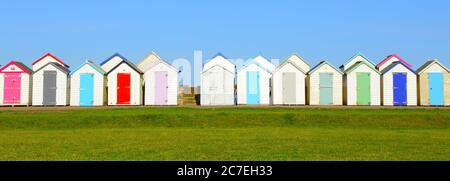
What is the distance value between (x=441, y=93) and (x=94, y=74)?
23714 millimetres

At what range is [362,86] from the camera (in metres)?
36.8

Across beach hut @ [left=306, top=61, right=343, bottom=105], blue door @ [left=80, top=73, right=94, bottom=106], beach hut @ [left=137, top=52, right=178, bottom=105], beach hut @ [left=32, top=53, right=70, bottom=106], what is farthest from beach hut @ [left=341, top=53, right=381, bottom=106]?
beach hut @ [left=32, top=53, right=70, bottom=106]

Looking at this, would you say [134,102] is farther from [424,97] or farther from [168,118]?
[424,97]

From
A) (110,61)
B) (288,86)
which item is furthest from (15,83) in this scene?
(288,86)

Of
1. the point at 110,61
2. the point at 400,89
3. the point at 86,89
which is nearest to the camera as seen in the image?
the point at 86,89

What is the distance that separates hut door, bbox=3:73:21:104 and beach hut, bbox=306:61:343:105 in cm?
1962

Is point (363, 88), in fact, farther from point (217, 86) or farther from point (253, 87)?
point (217, 86)

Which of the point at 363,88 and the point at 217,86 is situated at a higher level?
the point at 217,86

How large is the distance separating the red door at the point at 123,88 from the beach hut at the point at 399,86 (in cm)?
1747

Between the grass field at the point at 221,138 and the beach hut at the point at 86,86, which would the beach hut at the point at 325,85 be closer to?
the grass field at the point at 221,138

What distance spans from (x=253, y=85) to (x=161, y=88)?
6268 mm

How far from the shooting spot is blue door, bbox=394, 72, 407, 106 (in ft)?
120

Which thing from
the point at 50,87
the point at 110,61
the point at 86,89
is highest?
the point at 110,61
